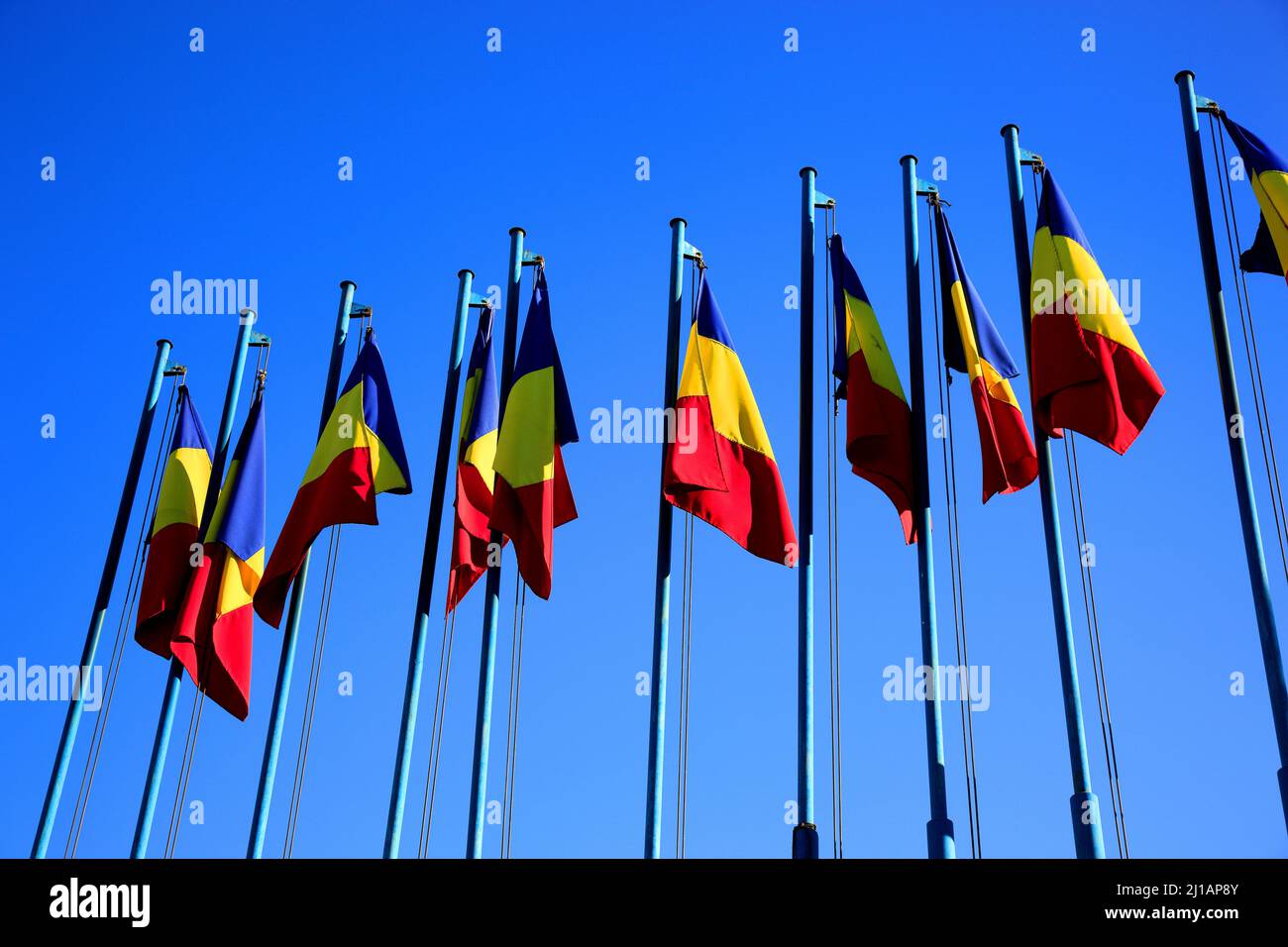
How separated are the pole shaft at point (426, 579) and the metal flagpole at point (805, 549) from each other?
418 cm

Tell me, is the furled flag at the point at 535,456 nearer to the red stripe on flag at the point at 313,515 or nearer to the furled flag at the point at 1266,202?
the red stripe on flag at the point at 313,515

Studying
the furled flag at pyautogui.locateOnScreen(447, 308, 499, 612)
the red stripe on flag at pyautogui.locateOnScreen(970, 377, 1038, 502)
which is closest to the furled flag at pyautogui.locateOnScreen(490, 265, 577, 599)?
the furled flag at pyautogui.locateOnScreen(447, 308, 499, 612)

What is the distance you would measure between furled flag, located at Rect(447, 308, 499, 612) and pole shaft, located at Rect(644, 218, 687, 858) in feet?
7.22

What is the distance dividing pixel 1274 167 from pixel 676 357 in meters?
6.86

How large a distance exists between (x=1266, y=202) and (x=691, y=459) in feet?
22.4

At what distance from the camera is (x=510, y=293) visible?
17.8 meters

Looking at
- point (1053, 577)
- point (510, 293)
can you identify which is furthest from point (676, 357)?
point (1053, 577)

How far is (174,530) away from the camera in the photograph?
1845 cm

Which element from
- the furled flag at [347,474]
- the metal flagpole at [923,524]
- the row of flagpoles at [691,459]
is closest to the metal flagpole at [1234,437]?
the row of flagpoles at [691,459]

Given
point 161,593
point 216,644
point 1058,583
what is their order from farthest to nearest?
point 161,593 → point 216,644 → point 1058,583

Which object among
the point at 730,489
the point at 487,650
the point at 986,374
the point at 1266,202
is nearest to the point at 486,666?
the point at 487,650

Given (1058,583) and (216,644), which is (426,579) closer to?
(216,644)
